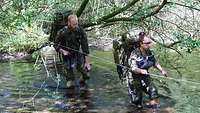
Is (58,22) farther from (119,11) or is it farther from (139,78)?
(139,78)

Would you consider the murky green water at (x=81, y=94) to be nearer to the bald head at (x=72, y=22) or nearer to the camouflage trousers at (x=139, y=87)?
the camouflage trousers at (x=139, y=87)

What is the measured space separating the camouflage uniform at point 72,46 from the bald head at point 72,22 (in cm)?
24

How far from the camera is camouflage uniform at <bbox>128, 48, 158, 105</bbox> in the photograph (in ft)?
36.7

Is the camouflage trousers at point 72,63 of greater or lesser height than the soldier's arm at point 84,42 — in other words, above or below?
below

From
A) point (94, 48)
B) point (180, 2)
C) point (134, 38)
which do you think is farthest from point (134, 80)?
point (94, 48)

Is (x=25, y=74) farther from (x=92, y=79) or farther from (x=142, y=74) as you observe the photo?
(x=142, y=74)

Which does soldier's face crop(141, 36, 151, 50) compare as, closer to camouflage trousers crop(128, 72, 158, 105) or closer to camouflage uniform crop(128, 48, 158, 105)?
camouflage uniform crop(128, 48, 158, 105)

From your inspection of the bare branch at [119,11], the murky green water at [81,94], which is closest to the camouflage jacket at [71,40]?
the bare branch at [119,11]

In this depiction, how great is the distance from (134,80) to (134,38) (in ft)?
3.32

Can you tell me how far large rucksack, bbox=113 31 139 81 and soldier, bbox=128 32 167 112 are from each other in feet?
1.14

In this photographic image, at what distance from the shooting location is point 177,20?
14078 millimetres

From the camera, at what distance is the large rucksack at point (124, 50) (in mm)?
11791

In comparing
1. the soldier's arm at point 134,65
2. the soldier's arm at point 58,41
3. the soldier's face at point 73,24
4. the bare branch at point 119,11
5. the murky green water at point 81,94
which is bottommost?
the murky green water at point 81,94

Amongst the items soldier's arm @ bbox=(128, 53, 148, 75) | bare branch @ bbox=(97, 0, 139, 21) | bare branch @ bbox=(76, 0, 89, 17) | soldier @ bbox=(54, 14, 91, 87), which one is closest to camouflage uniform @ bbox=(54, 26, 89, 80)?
soldier @ bbox=(54, 14, 91, 87)
